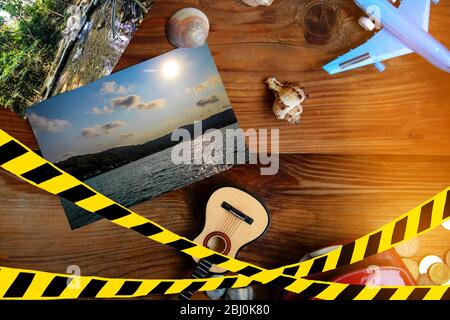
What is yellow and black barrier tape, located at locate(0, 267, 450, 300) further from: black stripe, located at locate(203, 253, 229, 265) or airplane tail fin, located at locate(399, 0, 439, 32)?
airplane tail fin, located at locate(399, 0, 439, 32)

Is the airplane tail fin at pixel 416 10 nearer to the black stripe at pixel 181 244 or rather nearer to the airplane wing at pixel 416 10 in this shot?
the airplane wing at pixel 416 10

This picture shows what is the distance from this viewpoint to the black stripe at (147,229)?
1142mm

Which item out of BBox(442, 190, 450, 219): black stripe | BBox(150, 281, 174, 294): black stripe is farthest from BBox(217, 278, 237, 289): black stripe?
BBox(442, 190, 450, 219): black stripe

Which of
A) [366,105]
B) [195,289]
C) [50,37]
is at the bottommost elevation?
[195,289]

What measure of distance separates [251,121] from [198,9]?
0.98 ft

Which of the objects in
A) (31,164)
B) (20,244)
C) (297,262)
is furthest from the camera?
(297,262)

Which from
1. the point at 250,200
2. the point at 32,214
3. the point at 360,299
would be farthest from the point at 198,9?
the point at 360,299

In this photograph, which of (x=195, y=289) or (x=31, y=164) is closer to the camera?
(x=31, y=164)

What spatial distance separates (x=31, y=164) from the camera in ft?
3.36

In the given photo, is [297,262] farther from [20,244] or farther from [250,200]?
[20,244]

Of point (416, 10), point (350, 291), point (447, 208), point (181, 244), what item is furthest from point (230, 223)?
point (416, 10)

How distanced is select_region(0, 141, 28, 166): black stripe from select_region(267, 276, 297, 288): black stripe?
25.3 inches

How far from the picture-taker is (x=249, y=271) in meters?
1.21

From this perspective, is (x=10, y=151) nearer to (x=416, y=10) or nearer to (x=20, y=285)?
(x=20, y=285)
